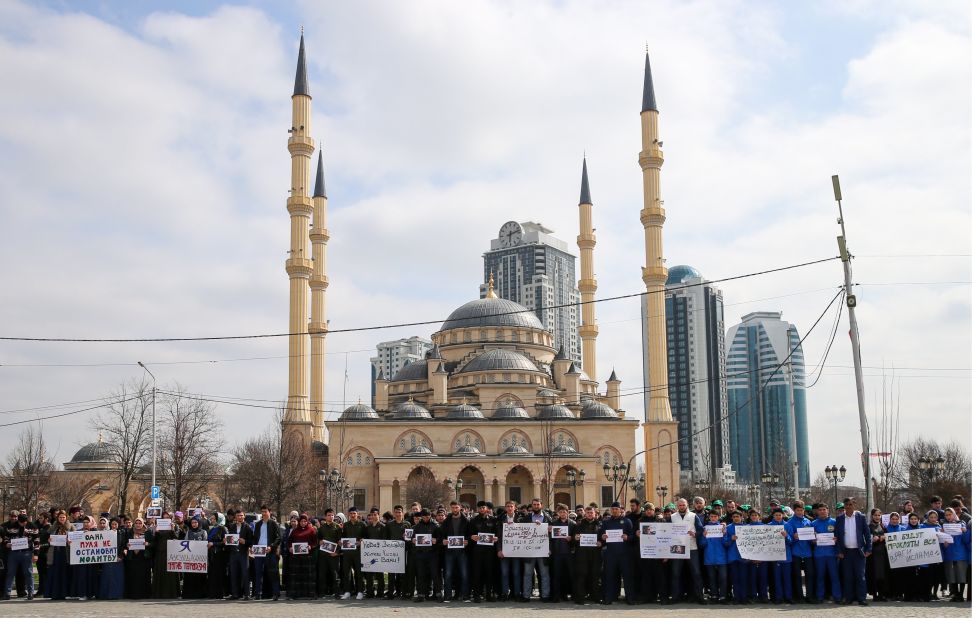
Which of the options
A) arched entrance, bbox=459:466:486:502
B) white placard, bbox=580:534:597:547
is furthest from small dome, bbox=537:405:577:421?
white placard, bbox=580:534:597:547

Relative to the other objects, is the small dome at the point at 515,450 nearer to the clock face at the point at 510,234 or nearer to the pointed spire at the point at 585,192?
the pointed spire at the point at 585,192

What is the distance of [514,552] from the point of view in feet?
49.0

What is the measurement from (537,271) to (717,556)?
463ft

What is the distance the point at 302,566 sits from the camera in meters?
16.0

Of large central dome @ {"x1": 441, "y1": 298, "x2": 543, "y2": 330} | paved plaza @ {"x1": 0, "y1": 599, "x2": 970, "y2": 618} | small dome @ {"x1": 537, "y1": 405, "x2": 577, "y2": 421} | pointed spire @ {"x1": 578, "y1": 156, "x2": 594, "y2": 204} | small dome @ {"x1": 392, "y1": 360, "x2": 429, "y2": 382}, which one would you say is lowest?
paved plaza @ {"x1": 0, "y1": 599, "x2": 970, "y2": 618}

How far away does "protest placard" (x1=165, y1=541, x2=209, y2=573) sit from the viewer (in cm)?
1609

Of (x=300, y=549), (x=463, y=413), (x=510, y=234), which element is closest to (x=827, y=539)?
(x=300, y=549)

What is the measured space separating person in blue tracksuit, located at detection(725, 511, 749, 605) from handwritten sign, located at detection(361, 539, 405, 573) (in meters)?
5.26

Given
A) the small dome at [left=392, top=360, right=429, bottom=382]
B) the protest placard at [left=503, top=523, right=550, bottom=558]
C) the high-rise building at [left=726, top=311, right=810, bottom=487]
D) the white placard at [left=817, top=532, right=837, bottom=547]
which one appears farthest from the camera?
the high-rise building at [left=726, top=311, right=810, bottom=487]

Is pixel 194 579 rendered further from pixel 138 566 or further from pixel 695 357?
pixel 695 357

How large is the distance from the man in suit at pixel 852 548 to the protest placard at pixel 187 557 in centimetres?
1013

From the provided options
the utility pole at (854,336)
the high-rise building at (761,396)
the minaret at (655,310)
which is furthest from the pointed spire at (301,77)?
the high-rise building at (761,396)

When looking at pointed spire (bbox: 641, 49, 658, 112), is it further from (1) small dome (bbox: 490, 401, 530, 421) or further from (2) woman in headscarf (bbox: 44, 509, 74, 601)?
(2) woman in headscarf (bbox: 44, 509, 74, 601)

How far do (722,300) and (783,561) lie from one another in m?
123
